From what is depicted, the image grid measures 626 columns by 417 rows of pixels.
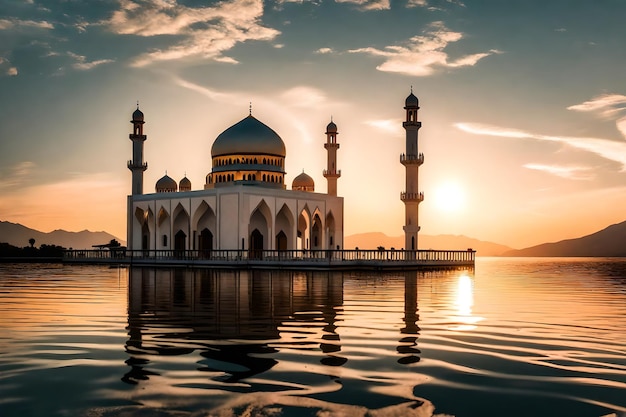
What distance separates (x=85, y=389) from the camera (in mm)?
6852

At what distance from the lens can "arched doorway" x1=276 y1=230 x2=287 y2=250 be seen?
57.8 m

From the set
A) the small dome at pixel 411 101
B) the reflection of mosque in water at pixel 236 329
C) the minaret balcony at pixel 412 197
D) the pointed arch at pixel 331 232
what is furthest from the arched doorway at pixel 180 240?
the reflection of mosque in water at pixel 236 329

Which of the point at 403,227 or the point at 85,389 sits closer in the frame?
the point at 85,389

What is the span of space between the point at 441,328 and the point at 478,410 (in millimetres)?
5996

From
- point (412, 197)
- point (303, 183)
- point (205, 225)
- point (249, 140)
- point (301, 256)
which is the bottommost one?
point (301, 256)

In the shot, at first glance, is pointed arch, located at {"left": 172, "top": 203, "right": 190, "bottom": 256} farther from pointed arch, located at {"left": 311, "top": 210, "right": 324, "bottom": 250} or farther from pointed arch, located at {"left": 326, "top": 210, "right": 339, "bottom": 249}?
pointed arch, located at {"left": 326, "top": 210, "right": 339, "bottom": 249}

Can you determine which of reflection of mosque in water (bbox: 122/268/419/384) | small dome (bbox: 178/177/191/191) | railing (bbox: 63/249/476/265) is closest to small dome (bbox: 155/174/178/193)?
small dome (bbox: 178/177/191/191)

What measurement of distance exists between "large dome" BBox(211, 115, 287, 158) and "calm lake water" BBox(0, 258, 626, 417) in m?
42.8

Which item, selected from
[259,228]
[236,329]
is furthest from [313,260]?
[236,329]

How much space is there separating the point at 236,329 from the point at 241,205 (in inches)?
1546

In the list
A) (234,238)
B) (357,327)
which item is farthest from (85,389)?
(234,238)

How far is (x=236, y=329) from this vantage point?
37.8 feet

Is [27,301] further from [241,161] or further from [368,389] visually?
[241,161]

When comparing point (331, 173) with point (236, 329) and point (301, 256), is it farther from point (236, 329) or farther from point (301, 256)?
point (236, 329)
